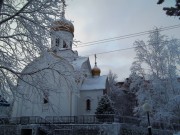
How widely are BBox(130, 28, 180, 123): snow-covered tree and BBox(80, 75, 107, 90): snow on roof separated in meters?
4.38

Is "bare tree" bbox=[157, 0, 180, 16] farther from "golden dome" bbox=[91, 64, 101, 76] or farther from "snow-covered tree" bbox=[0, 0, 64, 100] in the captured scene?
"golden dome" bbox=[91, 64, 101, 76]

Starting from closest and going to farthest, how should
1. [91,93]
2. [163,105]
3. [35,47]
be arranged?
[35,47], [163,105], [91,93]

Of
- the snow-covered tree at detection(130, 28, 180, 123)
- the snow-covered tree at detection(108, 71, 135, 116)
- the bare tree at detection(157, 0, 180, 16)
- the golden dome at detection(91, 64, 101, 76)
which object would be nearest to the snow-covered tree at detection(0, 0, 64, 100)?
the bare tree at detection(157, 0, 180, 16)

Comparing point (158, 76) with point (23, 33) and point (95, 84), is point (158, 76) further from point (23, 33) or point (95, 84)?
point (23, 33)

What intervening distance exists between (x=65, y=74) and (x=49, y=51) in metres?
1.09

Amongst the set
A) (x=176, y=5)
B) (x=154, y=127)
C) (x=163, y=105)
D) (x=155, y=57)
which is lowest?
(x=154, y=127)

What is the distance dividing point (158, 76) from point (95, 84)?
8.43 meters

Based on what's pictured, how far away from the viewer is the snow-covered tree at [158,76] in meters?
25.1

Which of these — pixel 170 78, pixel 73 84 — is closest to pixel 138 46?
pixel 170 78

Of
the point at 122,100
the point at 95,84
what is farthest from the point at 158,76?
the point at 122,100

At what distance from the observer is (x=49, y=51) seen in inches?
378

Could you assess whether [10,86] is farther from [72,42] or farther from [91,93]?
[91,93]

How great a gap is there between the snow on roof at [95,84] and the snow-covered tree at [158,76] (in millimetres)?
4385

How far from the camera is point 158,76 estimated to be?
26.0 m
